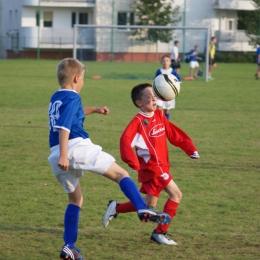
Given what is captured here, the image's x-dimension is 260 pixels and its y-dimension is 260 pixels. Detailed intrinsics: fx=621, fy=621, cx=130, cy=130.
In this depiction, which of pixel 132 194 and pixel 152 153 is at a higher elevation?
pixel 152 153

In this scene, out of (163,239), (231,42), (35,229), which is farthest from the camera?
(231,42)

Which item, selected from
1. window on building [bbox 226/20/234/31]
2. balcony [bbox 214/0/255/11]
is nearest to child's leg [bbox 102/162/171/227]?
balcony [bbox 214/0/255/11]

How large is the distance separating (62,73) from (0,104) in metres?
12.5

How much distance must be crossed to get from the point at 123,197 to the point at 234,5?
44.3m

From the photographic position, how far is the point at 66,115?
4.52 m

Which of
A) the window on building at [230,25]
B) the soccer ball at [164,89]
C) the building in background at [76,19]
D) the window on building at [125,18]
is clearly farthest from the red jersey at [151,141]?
the window on building at [230,25]

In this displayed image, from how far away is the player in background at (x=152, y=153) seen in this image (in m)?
5.40

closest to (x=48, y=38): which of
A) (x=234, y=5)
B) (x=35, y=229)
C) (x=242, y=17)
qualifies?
(x=234, y=5)

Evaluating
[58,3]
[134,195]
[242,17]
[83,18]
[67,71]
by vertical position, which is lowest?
[134,195]

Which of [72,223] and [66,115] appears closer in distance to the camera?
[66,115]

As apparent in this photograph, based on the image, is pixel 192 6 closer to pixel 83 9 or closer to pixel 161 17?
pixel 161 17

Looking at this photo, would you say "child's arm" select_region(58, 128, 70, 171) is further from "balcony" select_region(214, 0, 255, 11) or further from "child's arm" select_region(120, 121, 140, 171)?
"balcony" select_region(214, 0, 255, 11)

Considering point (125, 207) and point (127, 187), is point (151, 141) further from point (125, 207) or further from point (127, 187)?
point (127, 187)

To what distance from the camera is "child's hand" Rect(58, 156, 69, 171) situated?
173 inches
